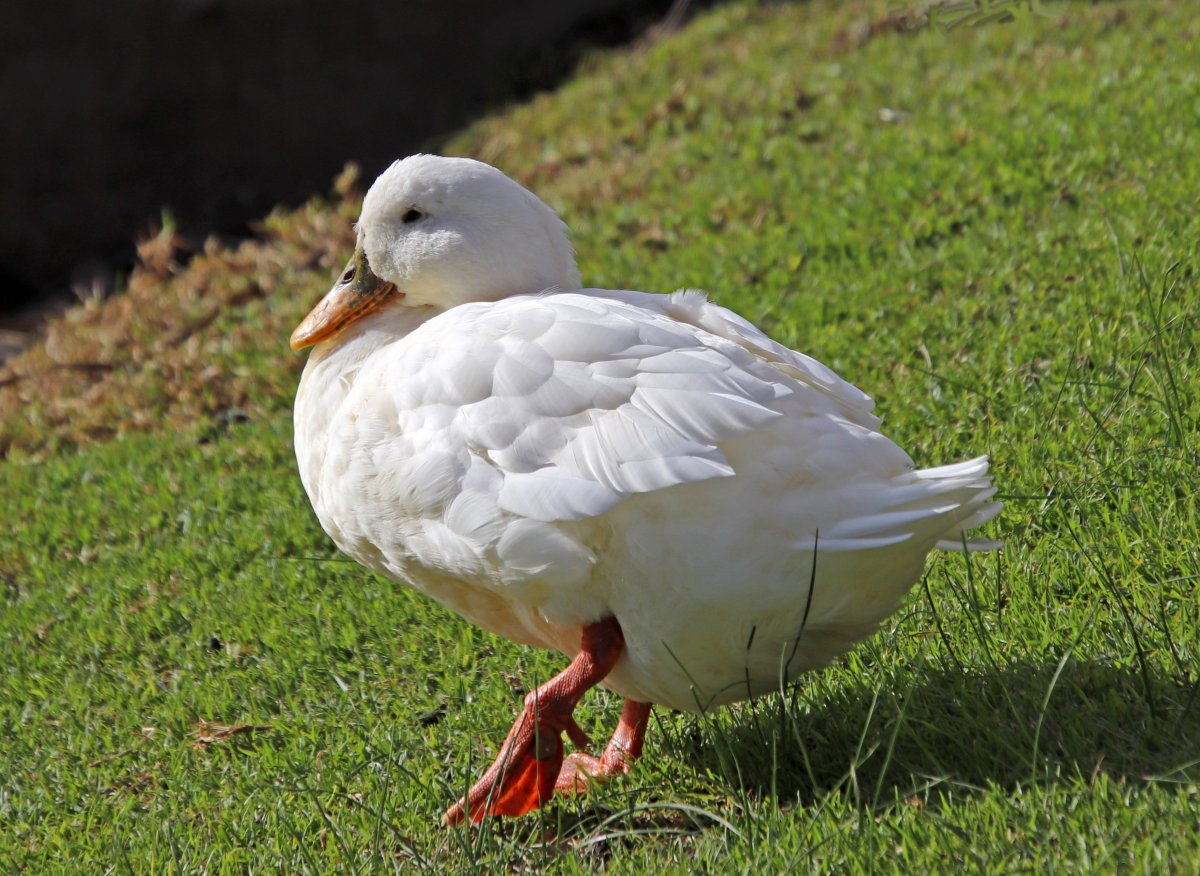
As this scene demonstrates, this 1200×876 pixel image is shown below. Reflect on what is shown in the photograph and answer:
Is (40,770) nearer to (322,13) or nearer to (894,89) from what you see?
(894,89)

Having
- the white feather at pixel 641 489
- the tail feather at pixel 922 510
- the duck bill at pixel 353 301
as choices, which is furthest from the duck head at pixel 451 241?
the tail feather at pixel 922 510

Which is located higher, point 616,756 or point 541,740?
point 541,740

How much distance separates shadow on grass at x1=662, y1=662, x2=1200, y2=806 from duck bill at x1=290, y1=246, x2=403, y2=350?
1.45 m

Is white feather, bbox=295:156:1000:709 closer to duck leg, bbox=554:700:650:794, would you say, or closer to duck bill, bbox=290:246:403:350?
duck leg, bbox=554:700:650:794

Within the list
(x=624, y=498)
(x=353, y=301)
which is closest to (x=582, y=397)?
(x=624, y=498)

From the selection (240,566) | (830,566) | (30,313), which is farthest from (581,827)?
(30,313)

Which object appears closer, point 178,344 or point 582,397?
point 582,397

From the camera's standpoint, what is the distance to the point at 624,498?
2.72 m

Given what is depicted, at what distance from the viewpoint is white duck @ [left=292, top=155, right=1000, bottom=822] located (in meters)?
2.72

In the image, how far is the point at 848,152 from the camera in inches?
261

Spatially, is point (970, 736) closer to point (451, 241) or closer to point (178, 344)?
point (451, 241)

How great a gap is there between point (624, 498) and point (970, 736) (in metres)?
0.87

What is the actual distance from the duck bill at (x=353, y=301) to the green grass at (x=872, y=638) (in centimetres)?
100

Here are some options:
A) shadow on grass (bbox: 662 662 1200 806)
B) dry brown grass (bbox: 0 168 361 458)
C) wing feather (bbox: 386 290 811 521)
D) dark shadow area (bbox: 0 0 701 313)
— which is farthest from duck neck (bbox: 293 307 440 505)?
dark shadow area (bbox: 0 0 701 313)
